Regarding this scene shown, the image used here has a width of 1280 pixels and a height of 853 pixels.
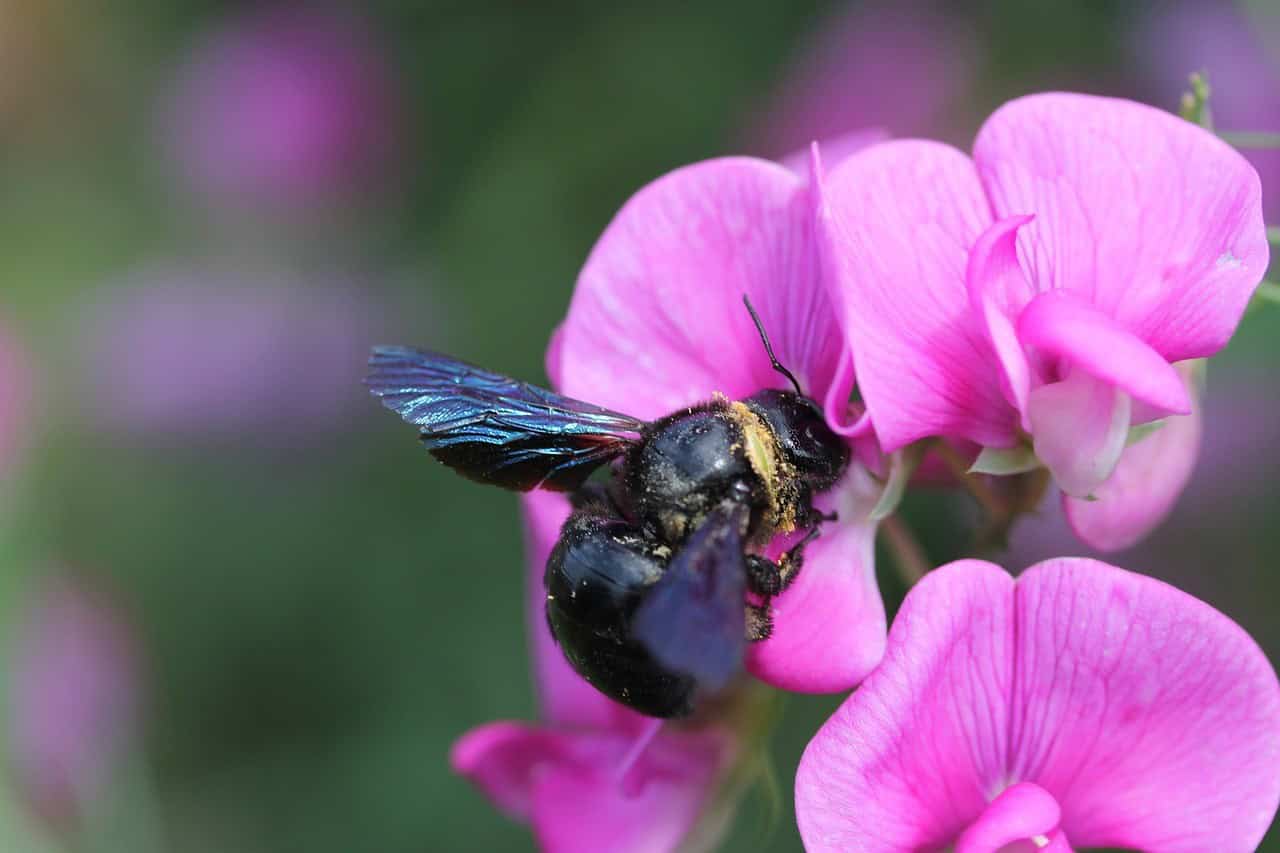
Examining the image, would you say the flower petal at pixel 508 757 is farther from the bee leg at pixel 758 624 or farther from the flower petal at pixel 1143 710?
the flower petal at pixel 1143 710

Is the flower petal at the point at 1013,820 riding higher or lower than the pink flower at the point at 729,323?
lower

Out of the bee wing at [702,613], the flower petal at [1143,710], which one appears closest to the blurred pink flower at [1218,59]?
the flower petal at [1143,710]

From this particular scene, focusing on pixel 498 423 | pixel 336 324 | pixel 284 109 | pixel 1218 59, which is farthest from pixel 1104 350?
pixel 284 109

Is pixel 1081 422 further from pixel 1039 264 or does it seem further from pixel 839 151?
pixel 839 151

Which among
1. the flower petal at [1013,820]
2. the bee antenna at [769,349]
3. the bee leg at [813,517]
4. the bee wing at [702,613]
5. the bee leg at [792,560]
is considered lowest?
the flower petal at [1013,820]

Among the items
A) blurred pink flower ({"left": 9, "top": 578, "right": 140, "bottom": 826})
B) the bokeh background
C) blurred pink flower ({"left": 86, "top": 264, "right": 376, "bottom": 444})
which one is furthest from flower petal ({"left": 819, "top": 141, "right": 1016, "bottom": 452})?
blurred pink flower ({"left": 86, "top": 264, "right": 376, "bottom": 444})

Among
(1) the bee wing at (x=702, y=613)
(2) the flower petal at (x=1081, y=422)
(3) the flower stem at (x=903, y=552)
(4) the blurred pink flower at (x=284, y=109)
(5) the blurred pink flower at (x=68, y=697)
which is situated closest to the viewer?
(1) the bee wing at (x=702, y=613)

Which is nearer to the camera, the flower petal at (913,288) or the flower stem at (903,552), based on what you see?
the flower petal at (913,288)

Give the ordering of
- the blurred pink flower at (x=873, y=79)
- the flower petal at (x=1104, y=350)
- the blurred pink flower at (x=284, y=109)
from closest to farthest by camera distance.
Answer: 1. the flower petal at (x=1104, y=350)
2. the blurred pink flower at (x=873, y=79)
3. the blurred pink flower at (x=284, y=109)
